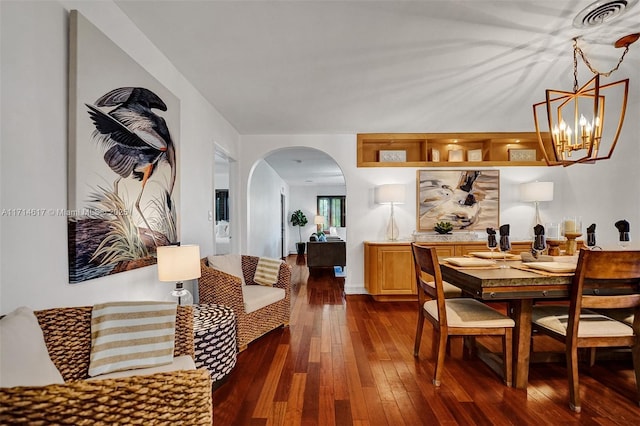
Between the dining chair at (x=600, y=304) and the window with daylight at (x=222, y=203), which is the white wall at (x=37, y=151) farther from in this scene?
the window with daylight at (x=222, y=203)

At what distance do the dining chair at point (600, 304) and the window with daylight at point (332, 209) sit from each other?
934 cm

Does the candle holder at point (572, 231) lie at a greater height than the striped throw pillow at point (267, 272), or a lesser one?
greater

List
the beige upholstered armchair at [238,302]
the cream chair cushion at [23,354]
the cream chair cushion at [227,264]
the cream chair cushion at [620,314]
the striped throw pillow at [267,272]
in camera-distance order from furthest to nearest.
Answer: the striped throw pillow at [267,272] → the cream chair cushion at [227,264] → the beige upholstered armchair at [238,302] → the cream chair cushion at [620,314] → the cream chair cushion at [23,354]

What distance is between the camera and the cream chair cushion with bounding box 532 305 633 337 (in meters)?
1.88

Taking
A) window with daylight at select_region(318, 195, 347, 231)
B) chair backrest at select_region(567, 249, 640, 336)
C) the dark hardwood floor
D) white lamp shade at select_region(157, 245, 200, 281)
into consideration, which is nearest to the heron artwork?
white lamp shade at select_region(157, 245, 200, 281)

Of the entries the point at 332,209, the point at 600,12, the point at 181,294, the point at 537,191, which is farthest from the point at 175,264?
the point at 332,209

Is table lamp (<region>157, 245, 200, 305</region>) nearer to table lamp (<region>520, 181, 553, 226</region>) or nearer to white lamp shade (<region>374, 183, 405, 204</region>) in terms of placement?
white lamp shade (<region>374, 183, 405, 204</region>)

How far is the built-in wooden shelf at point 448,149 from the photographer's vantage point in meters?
4.78

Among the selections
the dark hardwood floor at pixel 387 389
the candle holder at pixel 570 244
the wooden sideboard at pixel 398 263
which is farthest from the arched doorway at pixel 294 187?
the candle holder at pixel 570 244

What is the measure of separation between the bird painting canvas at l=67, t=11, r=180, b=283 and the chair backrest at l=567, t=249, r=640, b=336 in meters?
2.75

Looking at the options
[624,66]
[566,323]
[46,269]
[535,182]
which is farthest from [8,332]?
[535,182]

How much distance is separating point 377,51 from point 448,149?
3061 mm

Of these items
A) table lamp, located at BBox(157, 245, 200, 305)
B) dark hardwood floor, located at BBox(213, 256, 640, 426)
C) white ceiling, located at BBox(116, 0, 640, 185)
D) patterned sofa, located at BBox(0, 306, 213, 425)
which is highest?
white ceiling, located at BBox(116, 0, 640, 185)

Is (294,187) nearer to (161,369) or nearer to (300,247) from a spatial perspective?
(300,247)
